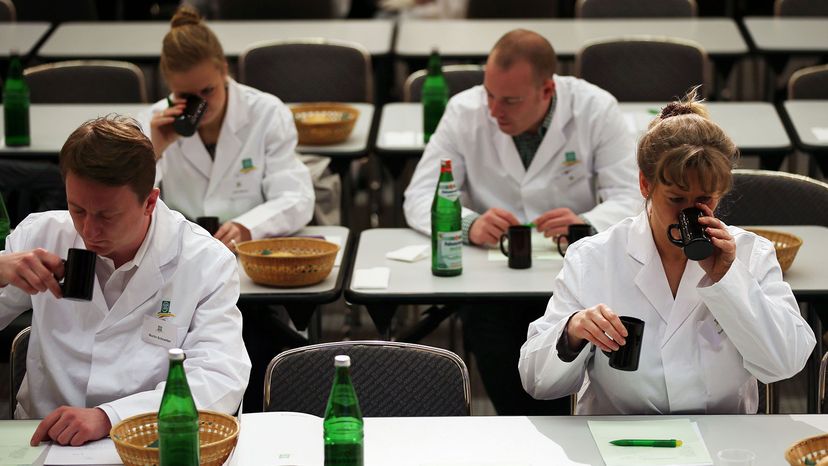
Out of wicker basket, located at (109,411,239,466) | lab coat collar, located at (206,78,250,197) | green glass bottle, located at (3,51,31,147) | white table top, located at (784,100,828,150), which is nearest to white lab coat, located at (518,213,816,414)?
wicker basket, located at (109,411,239,466)

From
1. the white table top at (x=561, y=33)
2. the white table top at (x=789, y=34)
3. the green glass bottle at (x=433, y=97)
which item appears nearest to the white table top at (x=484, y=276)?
Answer: the green glass bottle at (x=433, y=97)

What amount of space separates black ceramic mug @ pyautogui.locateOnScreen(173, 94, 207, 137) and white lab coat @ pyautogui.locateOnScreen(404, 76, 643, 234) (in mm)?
756

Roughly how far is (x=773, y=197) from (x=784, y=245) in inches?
17.0

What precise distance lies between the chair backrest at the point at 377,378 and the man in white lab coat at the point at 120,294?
19 centimetres

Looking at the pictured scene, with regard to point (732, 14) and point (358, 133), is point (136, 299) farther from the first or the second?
point (732, 14)

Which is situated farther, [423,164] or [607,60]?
[607,60]

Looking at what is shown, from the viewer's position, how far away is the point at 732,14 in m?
8.48

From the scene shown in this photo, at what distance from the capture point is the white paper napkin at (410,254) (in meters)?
3.80

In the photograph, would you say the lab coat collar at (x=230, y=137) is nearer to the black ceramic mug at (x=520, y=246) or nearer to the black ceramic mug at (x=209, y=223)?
the black ceramic mug at (x=209, y=223)

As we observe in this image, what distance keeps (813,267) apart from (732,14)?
5.22 metres

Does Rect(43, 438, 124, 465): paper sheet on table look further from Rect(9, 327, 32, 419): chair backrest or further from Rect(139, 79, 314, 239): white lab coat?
Rect(139, 79, 314, 239): white lab coat

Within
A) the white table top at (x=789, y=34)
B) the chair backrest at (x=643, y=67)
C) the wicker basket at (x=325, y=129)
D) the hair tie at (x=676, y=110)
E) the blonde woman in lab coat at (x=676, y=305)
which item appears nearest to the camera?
the blonde woman in lab coat at (x=676, y=305)

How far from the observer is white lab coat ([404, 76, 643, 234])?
4.18m

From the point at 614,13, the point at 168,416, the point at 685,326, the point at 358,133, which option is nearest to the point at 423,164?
the point at 358,133
